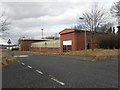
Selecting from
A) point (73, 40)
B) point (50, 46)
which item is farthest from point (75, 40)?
point (50, 46)

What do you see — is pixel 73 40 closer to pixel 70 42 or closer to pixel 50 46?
pixel 70 42

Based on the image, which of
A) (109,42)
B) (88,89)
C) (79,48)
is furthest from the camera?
(79,48)

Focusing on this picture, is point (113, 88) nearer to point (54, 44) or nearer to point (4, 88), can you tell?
point (4, 88)

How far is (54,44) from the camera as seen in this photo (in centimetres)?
7862

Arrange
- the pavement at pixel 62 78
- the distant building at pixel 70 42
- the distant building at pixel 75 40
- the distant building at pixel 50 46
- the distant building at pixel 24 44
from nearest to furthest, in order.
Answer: the pavement at pixel 62 78, the distant building at pixel 75 40, the distant building at pixel 70 42, the distant building at pixel 50 46, the distant building at pixel 24 44

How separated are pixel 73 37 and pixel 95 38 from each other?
20.0 ft

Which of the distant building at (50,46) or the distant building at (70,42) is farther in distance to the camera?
the distant building at (50,46)

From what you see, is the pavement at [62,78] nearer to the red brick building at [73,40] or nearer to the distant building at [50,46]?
the red brick building at [73,40]

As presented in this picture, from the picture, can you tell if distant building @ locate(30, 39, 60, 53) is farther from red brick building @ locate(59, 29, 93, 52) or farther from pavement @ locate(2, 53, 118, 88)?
pavement @ locate(2, 53, 118, 88)

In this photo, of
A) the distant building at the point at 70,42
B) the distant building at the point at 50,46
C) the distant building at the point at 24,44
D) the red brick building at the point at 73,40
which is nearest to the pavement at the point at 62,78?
the distant building at the point at 70,42

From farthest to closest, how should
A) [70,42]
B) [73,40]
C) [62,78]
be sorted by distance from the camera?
[70,42], [73,40], [62,78]

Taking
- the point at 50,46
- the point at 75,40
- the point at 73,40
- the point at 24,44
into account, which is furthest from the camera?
the point at 24,44

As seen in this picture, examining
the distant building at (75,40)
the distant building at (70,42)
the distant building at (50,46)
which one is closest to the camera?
the distant building at (75,40)

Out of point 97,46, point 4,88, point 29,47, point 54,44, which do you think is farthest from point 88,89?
point 29,47
